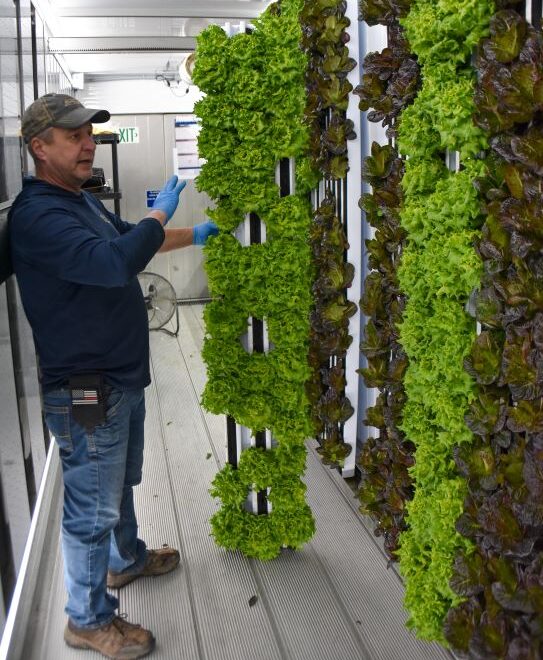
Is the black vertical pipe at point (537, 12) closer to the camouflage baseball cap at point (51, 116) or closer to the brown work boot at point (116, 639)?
the camouflage baseball cap at point (51, 116)

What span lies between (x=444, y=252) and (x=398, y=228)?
27.2 inches

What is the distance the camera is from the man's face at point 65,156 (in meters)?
2.40

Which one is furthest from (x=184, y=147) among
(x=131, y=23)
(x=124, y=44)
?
(x=131, y=23)

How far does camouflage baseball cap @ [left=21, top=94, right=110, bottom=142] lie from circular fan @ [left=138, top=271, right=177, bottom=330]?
14.9 feet

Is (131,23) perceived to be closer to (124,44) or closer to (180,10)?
(180,10)

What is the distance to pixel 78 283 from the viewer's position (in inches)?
92.0

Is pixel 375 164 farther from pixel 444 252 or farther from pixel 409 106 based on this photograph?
pixel 444 252

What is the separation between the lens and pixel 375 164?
9.58ft

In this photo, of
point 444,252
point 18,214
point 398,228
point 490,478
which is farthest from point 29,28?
point 490,478

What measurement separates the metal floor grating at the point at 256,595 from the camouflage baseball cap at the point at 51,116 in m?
1.82

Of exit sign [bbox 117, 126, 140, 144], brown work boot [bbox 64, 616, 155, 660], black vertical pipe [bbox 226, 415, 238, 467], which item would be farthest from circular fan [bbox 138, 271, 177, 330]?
brown work boot [bbox 64, 616, 155, 660]

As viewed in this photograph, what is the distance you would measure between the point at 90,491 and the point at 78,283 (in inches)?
28.3

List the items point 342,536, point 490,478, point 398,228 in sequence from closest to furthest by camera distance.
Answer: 1. point 490,478
2. point 398,228
3. point 342,536

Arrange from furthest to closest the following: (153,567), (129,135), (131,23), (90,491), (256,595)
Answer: (129,135) → (131,23) → (153,567) → (256,595) → (90,491)
